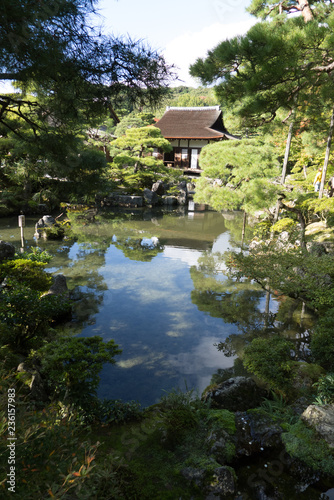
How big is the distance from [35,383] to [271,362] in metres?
3.43

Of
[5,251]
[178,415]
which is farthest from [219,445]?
[5,251]

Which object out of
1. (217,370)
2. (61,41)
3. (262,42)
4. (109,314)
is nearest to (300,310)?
(217,370)

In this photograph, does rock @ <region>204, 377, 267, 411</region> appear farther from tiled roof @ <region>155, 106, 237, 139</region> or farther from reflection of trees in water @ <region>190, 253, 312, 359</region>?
tiled roof @ <region>155, 106, 237, 139</region>

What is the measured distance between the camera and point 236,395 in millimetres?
4777

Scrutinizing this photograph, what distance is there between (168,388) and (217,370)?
106 centimetres

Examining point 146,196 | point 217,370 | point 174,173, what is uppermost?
point 174,173

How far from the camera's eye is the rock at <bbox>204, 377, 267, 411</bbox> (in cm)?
468

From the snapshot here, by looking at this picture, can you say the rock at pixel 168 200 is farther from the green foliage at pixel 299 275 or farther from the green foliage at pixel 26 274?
the green foliage at pixel 26 274

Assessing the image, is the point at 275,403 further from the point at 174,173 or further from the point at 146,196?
the point at 174,173

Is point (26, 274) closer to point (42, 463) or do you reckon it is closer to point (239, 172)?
point (42, 463)

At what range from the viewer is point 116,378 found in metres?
5.51

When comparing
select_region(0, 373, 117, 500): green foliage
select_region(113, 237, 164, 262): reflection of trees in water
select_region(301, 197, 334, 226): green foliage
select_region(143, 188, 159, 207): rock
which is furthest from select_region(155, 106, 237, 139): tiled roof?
select_region(0, 373, 117, 500): green foliage

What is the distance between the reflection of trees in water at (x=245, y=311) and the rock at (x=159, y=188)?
16.0m

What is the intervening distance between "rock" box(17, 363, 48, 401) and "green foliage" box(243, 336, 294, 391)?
3.02 m
